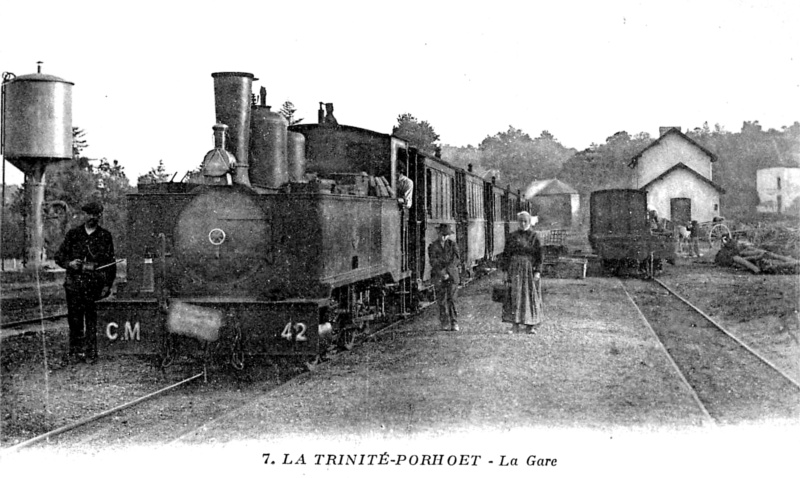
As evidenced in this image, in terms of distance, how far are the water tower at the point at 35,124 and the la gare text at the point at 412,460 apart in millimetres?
12170

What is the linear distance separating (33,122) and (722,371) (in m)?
13.3

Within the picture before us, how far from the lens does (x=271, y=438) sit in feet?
18.0

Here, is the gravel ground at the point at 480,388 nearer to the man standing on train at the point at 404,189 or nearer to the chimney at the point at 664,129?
the man standing on train at the point at 404,189

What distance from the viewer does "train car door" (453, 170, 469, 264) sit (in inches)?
620

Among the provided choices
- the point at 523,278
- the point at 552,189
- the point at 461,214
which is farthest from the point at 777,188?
the point at 523,278

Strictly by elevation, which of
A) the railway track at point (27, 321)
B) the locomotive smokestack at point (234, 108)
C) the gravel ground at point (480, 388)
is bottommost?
the gravel ground at point (480, 388)

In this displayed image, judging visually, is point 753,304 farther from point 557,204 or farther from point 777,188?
point 557,204

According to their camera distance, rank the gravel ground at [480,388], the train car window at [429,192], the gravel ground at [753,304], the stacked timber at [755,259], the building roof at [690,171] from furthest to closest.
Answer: the building roof at [690,171], the stacked timber at [755,259], the train car window at [429,192], the gravel ground at [753,304], the gravel ground at [480,388]

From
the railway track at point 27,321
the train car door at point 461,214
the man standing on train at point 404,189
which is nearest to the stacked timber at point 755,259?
the train car door at point 461,214

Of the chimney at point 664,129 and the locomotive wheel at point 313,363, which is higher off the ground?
the chimney at point 664,129

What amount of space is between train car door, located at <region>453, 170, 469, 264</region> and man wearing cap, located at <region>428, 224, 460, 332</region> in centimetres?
467

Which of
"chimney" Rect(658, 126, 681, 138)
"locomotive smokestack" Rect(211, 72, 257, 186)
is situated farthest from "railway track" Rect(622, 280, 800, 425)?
"chimney" Rect(658, 126, 681, 138)

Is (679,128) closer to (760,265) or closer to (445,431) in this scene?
(760,265)

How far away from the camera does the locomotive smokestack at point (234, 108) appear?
7.60 metres
